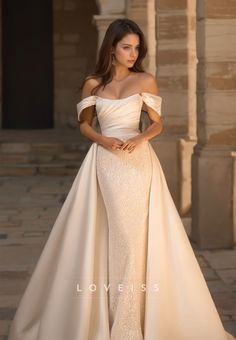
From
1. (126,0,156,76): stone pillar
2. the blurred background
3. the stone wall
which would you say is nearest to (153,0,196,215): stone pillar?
the blurred background

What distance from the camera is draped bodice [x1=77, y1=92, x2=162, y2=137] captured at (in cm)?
387

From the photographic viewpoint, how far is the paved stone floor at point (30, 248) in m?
5.16

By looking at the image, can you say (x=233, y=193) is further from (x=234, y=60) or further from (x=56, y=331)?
(x=56, y=331)

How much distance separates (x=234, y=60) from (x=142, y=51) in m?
3.24

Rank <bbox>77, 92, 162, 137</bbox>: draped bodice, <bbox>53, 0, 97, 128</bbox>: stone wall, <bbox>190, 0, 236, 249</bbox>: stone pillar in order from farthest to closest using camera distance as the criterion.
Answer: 1. <bbox>53, 0, 97, 128</bbox>: stone wall
2. <bbox>190, 0, 236, 249</bbox>: stone pillar
3. <bbox>77, 92, 162, 137</bbox>: draped bodice

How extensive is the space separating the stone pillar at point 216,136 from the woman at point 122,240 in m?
3.09

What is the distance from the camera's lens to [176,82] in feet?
28.7

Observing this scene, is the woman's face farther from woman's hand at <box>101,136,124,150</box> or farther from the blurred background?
the blurred background

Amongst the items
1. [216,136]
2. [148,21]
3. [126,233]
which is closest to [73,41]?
[148,21]

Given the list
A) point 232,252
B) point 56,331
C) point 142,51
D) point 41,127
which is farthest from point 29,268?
point 41,127

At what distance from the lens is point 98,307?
3.84 m

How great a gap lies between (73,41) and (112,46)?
12495 millimetres

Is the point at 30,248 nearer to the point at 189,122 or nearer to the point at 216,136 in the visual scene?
→ the point at 216,136

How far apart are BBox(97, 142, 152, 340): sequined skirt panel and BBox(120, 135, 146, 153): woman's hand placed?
64mm
